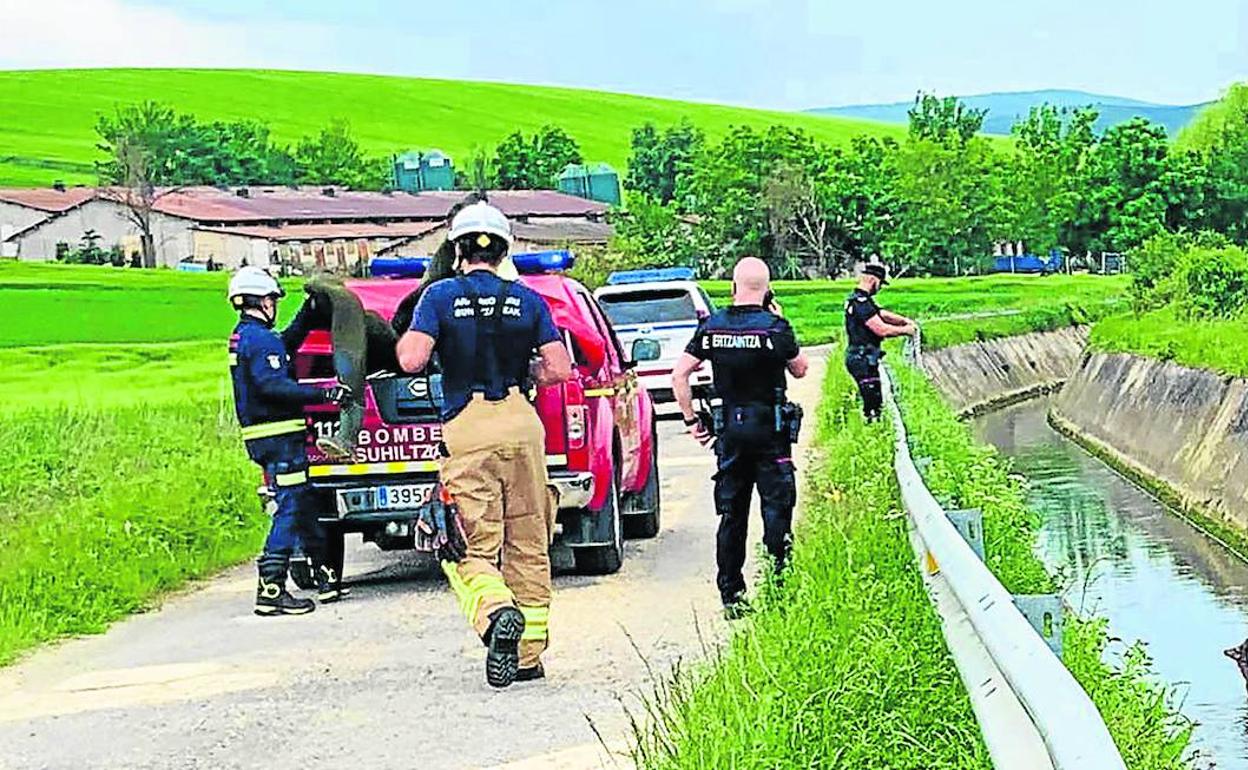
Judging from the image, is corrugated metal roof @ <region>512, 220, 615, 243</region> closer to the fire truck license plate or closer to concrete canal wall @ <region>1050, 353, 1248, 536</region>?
concrete canal wall @ <region>1050, 353, 1248, 536</region>

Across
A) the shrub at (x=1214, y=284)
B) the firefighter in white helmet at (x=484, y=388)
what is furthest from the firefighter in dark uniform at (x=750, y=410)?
the shrub at (x=1214, y=284)

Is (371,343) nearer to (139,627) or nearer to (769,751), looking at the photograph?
(139,627)

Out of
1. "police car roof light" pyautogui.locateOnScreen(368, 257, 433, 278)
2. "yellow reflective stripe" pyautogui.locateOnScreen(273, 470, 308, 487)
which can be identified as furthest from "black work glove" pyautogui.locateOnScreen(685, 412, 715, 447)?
"police car roof light" pyautogui.locateOnScreen(368, 257, 433, 278)

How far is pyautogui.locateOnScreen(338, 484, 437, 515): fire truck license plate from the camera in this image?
11.5m

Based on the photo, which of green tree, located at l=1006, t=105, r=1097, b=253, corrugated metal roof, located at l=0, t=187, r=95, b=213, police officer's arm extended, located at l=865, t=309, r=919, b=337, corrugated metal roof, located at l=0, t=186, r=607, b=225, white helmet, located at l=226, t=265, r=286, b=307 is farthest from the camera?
corrugated metal roof, located at l=0, t=186, r=607, b=225

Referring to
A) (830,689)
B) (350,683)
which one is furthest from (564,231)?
(830,689)

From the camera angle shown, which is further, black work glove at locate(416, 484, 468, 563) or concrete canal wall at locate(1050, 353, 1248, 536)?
concrete canal wall at locate(1050, 353, 1248, 536)

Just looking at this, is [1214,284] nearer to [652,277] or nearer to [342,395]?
[652,277]

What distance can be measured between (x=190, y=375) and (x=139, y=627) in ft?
83.7

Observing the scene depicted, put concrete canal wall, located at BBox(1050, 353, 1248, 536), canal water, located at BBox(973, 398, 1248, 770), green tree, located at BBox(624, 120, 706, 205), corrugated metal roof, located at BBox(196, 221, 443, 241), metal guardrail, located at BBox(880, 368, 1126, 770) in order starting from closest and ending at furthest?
metal guardrail, located at BBox(880, 368, 1126, 770)
canal water, located at BBox(973, 398, 1248, 770)
concrete canal wall, located at BBox(1050, 353, 1248, 536)
corrugated metal roof, located at BBox(196, 221, 443, 241)
green tree, located at BBox(624, 120, 706, 205)

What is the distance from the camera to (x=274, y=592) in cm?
1116

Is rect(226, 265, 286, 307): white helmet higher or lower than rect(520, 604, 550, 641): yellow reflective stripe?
higher

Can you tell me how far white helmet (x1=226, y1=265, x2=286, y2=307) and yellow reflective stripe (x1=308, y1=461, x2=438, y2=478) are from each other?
1.08 metres

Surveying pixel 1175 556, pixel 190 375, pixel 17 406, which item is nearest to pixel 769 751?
pixel 1175 556
